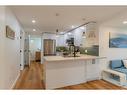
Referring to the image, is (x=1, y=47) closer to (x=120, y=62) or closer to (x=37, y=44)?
(x=120, y=62)

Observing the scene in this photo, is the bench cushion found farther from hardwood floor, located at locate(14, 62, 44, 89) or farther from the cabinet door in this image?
hardwood floor, located at locate(14, 62, 44, 89)

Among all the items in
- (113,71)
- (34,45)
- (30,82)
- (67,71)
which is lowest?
(30,82)

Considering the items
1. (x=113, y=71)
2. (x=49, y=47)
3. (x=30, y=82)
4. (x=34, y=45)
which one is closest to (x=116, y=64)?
(x=113, y=71)

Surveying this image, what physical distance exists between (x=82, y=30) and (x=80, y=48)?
0.89 meters

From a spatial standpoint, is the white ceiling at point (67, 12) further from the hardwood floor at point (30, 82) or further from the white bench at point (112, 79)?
the hardwood floor at point (30, 82)

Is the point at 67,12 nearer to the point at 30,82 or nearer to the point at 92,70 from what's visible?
the point at 92,70

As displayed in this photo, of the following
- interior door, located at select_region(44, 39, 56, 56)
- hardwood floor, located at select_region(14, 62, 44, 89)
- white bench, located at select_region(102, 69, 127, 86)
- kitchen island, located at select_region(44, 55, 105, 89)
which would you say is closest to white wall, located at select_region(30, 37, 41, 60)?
interior door, located at select_region(44, 39, 56, 56)

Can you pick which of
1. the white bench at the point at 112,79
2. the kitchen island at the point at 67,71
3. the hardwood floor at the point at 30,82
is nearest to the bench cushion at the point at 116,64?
the white bench at the point at 112,79

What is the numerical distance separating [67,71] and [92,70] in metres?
1.16

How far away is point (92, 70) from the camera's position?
431 centimetres

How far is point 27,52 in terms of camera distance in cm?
752

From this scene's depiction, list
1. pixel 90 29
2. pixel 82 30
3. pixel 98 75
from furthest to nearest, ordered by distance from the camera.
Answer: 1. pixel 82 30
2. pixel 90 29
3. pixel 98 75

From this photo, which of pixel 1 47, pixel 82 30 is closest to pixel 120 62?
pixel 82 30

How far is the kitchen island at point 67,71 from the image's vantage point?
339cm
